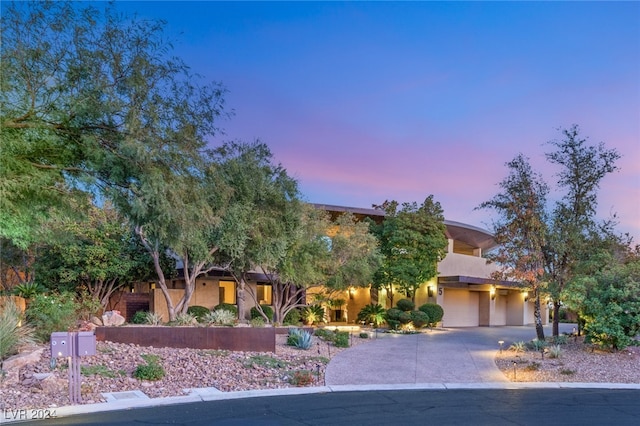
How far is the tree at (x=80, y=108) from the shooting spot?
29.3 feet

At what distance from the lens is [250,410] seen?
26.8ft

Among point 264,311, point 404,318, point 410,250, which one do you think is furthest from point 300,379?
point 410,250

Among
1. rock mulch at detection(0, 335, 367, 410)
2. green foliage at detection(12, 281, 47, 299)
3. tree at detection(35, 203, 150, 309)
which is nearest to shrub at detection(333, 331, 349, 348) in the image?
rock mulch at detection(0, 335, 367, 410)

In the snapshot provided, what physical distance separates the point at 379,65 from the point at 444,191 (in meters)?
13.8

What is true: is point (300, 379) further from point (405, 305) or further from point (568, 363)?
point (405, 305)

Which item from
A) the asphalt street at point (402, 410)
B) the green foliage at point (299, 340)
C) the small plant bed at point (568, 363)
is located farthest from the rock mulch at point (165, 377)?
the small plant bed at point (568, 363)

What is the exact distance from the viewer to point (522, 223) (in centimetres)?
1638

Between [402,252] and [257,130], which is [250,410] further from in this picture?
[402,252]

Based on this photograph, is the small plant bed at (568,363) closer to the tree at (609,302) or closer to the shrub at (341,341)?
the tree at (609,302)

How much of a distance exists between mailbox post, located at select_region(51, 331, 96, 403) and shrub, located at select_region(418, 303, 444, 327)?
18.6 metres

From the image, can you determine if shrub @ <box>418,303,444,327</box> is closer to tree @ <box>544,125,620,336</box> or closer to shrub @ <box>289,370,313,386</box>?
tree @ <box>544,125,620,336</box>

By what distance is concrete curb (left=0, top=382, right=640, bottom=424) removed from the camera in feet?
25.6

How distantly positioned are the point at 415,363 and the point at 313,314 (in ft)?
31.2

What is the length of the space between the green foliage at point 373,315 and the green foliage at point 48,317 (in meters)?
14.0
